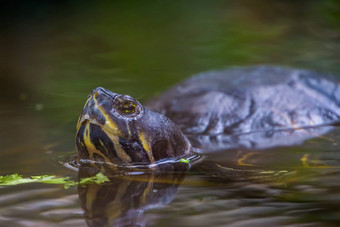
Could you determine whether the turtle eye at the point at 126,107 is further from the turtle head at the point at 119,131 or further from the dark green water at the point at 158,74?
the dark green water at the point at 158,74

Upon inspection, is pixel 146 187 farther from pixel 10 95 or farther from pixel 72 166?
pixel 10 95

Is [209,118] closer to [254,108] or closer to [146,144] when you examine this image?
[254,108]

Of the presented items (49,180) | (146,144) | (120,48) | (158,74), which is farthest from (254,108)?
(120,48)

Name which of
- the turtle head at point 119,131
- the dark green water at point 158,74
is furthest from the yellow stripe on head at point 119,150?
the dark green water at point 158,74

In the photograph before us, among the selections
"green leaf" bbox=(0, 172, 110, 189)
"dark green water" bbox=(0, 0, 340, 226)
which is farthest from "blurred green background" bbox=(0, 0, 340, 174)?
"green leaf" bbox=(0, 172, 110, 189)

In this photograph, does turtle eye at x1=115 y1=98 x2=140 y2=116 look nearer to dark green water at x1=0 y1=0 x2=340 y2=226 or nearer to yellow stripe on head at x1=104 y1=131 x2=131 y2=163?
yellow stripe on head at x1=104 y1=131 x2=131 y2=163

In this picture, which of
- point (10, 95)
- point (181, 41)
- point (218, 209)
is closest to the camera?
point (218, 209)

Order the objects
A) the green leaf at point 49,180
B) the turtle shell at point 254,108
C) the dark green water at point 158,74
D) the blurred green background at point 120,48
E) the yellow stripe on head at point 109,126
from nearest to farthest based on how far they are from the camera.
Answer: the dark green water at point 158,74, the green leaf at point 49,180, the yellow stripe on head at point 109,126, the turtle shell at point 254,108, the blurred green background at point 120,48

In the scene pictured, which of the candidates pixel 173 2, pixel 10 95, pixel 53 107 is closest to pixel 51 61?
pixel 10 95
